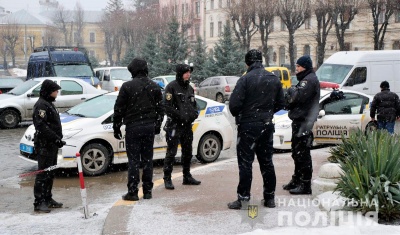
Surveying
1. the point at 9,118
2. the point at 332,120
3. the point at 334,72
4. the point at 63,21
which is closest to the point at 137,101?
the point at 332,120

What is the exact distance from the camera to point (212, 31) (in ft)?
234

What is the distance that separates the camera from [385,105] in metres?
13.0

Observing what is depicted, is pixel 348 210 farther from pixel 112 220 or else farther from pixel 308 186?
pixel 112 220

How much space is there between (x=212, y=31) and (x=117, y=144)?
2431 inches

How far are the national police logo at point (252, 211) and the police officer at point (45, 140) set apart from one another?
2694mm

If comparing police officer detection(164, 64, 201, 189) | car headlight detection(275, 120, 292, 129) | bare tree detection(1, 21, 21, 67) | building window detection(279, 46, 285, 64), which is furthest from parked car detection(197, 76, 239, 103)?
bare tree detection(1, 21, 21, 67)

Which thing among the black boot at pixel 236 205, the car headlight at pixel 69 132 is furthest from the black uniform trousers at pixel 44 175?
the black boot at pixel 236 205

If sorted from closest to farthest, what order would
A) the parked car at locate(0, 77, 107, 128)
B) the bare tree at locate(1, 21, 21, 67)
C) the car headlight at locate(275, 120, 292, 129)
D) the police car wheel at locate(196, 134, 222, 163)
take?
the police car wheel at locate(196, 134, 222, 163)
the car headlight at locate(275, 120, 292, 129)
the parked car at locate(0, 77, 107, 128)
the bare tree at locate(1, 21, 21, 67)

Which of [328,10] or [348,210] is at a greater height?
[328,10]

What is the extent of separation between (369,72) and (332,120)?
8.57 meters

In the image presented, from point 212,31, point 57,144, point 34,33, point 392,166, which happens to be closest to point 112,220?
point 57,144

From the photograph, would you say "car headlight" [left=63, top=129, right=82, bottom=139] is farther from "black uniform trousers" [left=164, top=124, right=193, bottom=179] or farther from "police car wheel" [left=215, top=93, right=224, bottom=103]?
"police car wheel" [left=215, top=93, right=224, bottom=103]

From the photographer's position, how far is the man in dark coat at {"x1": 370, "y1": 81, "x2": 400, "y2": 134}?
13.0 metres

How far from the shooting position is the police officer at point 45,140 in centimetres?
769
